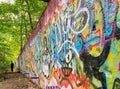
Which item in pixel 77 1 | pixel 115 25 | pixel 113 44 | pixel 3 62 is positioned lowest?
pixel 3 62

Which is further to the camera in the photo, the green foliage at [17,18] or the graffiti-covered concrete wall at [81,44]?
the green foliage at [17,18]

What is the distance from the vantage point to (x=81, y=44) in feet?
21.2

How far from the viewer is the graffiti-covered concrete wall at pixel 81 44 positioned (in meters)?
5.00

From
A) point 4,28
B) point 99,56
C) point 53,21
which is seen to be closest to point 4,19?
point 4,28

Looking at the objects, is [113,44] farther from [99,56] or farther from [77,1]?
[77,1]

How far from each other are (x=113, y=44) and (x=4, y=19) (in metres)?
19.3

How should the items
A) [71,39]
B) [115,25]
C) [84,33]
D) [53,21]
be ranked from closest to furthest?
[115,25]
[84,33]
[71,39]
[53,21]

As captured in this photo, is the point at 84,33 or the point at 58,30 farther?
the point at 58,30

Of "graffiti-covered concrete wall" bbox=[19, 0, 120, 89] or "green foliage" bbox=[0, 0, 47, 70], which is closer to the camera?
"graffiti-covered concrete wall" bbox=[19, 0, 120, 89]

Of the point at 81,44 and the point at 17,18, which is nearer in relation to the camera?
the point at 81,44

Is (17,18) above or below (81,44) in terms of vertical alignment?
above

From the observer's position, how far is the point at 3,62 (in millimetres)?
23547

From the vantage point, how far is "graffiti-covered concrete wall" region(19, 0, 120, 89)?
5.00m

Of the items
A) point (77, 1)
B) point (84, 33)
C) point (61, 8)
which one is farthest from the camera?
point (61, 8)
